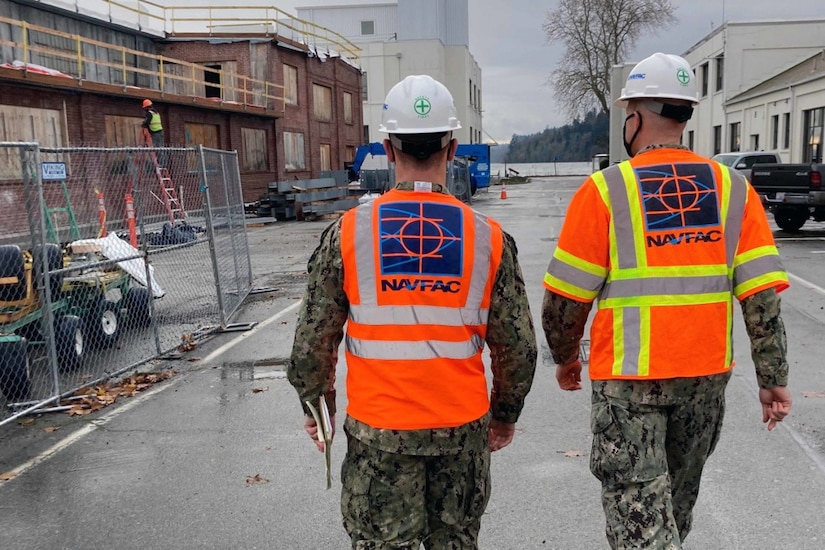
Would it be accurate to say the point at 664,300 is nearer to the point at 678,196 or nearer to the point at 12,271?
the point at 678,196

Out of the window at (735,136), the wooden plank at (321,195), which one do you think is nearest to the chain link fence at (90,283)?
the wooden plank at (321,195)

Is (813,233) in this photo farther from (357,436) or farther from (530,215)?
(357,436)

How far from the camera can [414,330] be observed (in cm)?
251

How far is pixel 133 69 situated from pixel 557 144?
9566 centimetres

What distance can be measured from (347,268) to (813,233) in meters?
18.2

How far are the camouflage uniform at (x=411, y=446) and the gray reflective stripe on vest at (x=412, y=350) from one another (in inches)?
6.5

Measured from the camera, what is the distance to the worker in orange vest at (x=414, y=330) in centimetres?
251

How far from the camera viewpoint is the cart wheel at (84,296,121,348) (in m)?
7.88

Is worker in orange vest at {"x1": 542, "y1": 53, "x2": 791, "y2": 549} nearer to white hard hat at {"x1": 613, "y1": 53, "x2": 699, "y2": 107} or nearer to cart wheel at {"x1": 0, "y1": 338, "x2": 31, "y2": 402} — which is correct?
white hard hat at {"x1": 613, "y1": 53, "x2": 699, "y2": 107}

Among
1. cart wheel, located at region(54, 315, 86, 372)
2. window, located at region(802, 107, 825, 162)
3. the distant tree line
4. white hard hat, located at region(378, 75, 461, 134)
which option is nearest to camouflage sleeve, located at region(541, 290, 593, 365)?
white hard hat, located at region(378, 75, 461, 134)

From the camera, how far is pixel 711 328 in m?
2.82

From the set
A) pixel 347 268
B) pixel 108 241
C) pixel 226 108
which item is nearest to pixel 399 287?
pixel 347 268

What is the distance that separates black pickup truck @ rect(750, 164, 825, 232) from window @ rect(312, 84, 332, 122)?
24.9 metres

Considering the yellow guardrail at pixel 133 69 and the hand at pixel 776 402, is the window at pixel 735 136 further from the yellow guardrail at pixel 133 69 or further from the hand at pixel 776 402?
the hand at pixel 776 402
